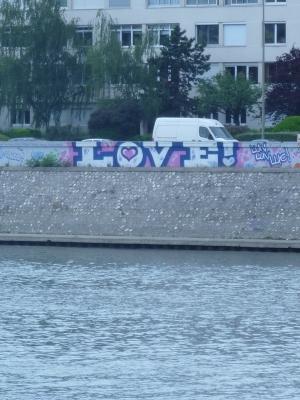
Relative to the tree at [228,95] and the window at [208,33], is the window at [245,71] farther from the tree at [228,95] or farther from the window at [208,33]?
the tree at [228,95]

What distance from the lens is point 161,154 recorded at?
38281 millimetres

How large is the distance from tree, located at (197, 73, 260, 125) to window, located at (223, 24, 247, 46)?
370 cm

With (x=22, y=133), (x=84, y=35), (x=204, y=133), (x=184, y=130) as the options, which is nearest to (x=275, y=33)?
(x=84, y=35)

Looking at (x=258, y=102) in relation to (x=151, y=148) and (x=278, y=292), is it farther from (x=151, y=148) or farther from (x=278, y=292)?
(x=278, y=292)

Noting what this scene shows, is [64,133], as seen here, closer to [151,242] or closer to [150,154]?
[150,154]

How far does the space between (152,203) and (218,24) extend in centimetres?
3955

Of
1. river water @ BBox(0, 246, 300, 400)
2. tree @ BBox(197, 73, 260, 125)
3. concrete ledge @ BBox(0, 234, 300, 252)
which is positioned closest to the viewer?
river water @ BBox(0, 246, 300, 400)

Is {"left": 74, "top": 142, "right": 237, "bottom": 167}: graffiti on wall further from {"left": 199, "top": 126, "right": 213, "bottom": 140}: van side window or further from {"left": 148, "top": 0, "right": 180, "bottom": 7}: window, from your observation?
{"left": 148, "top": 0, "right": 180, "bottom": 7}: window

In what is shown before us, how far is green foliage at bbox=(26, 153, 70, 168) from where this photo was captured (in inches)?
1515

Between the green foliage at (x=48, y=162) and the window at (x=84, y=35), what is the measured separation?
119 ft

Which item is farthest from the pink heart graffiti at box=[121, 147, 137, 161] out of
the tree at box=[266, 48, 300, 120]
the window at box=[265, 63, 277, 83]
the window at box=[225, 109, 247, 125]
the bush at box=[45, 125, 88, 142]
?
the window at box=[225, 109, 247, 125]

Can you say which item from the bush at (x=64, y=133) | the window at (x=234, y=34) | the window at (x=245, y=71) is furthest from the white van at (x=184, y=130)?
the window at (x=234, y=34)

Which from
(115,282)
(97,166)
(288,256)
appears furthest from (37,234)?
(115,282)

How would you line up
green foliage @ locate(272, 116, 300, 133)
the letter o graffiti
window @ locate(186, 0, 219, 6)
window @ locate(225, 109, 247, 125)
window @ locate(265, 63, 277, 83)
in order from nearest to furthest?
the letter o graffiti
green foliage @ locate(272, 116, 300, 133)
window @ locate(265, 63, 277, 83)
window @ locate(225, 109, 247, 125)
window @ locate(186, 0, 219, 6)
